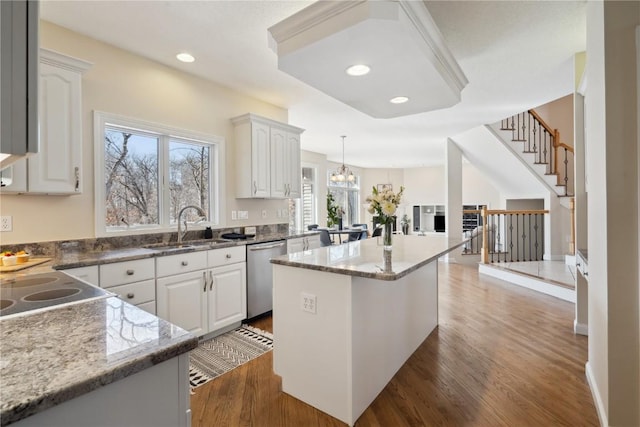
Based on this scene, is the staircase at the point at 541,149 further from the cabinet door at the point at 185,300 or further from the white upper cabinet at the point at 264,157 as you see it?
the cabinet door at the point at 185,300

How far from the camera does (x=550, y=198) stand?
6.34m

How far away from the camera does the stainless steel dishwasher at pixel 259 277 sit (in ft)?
11.5

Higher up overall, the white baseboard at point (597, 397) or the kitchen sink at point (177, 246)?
the kitchen sink at point (177, 246)

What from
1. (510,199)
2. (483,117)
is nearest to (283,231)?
(483,117)

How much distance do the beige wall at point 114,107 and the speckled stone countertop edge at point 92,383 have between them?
2.46 m

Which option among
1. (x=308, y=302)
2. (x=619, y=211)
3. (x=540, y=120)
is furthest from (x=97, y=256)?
(x=540, y=120)

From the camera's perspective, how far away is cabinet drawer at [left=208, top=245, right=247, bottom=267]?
10.3ft

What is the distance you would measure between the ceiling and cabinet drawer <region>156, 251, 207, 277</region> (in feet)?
6.42

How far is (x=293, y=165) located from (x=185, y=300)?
2.43 meters

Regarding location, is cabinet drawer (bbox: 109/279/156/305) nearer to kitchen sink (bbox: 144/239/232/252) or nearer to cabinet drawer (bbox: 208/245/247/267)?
kitchen sink (bbox: 144/239/232/252)

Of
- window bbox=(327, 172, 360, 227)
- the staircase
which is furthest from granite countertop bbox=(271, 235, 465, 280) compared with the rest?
window bbox=(327, 172, 360, 227)

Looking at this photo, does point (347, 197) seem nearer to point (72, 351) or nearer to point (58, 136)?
point (58, 136)

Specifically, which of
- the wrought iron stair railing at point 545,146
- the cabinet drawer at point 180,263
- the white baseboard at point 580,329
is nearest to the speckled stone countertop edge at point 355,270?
the cabinet drawer at point 180,263

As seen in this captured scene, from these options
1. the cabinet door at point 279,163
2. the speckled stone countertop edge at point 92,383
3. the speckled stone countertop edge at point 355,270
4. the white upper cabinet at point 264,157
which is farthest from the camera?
the cabinet door at point 279,163
